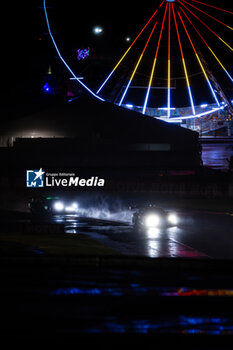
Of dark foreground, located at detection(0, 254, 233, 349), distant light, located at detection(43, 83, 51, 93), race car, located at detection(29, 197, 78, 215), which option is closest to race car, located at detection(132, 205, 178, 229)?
race car, located at detection(29, 197, 78, 215)

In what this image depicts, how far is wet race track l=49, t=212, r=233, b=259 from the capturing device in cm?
2391

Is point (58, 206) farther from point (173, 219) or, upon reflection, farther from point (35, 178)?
point (173, 219)

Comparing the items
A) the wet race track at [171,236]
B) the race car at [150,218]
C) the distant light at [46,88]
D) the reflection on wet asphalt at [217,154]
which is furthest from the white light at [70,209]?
the distant light at [46,88]

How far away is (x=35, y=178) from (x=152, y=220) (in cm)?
1886

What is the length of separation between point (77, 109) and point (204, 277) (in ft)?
147

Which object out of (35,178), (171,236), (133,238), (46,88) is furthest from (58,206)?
(46,88)

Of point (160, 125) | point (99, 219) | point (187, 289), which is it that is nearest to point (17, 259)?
point (187, 289)

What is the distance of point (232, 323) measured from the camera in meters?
12.3

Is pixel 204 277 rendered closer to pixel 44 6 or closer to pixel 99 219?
pixel 99 219

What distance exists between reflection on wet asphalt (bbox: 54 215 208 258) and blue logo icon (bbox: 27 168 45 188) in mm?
10831

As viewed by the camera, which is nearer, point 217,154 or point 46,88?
point 217,154

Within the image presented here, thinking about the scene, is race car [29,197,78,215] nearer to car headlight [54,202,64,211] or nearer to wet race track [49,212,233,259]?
car headlight [54,202,64,211]

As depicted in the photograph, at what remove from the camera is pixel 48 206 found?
4184 cm

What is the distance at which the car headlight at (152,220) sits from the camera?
3381 cm
